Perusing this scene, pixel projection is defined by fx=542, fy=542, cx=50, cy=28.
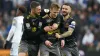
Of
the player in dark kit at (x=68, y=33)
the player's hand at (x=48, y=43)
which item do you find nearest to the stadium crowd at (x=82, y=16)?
the player in dark kit at (x=68, y=33)

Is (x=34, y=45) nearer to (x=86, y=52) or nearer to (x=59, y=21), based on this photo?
(x=59, y=21)

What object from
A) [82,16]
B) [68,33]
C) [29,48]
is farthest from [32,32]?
[82,16]

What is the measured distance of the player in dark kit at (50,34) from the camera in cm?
1407

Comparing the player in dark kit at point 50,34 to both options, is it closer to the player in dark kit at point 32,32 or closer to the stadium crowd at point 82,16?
the player in dark kit at point 32,32

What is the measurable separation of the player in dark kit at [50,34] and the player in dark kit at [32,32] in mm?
221

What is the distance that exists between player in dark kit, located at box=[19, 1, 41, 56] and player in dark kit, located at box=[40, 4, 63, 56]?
0.22 m

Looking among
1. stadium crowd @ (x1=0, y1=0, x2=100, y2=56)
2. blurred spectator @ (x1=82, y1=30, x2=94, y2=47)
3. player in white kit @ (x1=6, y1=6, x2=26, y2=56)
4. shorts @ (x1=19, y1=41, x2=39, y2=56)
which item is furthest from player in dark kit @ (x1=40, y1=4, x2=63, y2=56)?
blurred spectator @ (x1=82, y1=30, x2=94, y2=47)

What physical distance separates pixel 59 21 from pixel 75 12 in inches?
431

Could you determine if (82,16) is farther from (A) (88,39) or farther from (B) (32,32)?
(B) (32,32)

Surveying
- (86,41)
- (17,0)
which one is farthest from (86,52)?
(17,0)

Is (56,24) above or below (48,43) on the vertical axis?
above

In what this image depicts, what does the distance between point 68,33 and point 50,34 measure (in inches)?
25.1

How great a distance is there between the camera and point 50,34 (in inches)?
558

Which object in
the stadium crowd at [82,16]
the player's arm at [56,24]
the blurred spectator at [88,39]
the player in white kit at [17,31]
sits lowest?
the blurred spectator at [88,39]
